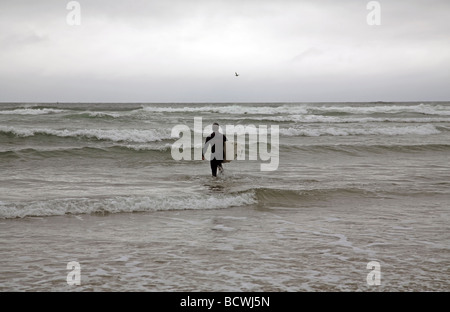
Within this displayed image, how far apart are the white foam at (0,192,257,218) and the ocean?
0.10ft

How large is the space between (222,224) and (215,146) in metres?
5.48

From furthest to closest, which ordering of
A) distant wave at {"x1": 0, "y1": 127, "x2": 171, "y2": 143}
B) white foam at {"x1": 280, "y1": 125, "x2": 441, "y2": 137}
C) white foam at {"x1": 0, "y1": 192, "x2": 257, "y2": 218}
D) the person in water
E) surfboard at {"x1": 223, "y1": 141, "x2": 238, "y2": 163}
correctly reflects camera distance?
white foam at {"x1": 280, "y1": 125, "x2": 441, "y2": 137} < distant wave at {"x1": 0, "y1": 127, "x2": 171, "y2": 143} < surfboard at {"x1": 223, "y1": 141, "x2": 238, "y2": 163} < the person in water < white foam at {"x1": 0, "y1": 192, "x2": 257, "y2": 218}

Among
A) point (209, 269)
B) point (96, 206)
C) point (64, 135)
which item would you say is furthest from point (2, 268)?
point (64, 135)

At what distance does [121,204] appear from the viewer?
32.3 ft

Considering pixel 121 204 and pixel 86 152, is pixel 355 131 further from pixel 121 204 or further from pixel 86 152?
pixel 121 204

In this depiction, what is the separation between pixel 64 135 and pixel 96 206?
16133 mm

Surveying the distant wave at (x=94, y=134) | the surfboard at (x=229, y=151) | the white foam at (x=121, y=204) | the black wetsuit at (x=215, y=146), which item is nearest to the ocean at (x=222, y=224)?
the white foam at (x=121, y=204)

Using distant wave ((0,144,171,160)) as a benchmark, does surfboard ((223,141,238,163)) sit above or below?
above

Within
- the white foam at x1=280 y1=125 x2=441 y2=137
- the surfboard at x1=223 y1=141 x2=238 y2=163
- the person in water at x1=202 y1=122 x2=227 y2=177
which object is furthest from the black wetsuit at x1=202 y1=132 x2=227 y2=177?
the white foam at x1=280 y1=125 x2=441 y2=137

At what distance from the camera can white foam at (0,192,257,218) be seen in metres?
9.23

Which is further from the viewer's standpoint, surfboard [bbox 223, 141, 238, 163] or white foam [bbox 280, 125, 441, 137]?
white foam [bbox 280, 125, 441, 137]

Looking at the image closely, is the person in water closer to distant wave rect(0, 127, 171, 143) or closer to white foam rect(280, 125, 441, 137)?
distant wave rect(0, 127, 171, 143)

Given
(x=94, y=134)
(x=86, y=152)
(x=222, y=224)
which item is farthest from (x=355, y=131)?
(x=222, y=224)
